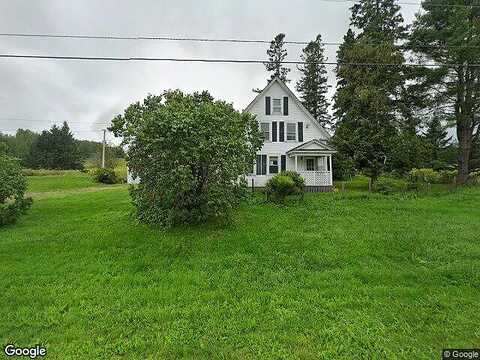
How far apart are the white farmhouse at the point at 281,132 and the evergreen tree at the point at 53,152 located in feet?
124

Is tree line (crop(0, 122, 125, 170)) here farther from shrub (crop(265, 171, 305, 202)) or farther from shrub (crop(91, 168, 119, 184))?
shrub (crop(265, 171, 305, 202))

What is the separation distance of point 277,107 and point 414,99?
9897 millimetres

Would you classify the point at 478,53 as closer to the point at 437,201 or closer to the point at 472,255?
the point at 437,201

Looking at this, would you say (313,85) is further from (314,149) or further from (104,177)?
(104,177)

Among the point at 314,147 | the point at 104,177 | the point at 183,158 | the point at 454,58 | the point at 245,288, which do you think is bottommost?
the point at 245,288

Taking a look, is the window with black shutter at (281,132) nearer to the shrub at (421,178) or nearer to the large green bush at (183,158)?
the shrub at (421,178)

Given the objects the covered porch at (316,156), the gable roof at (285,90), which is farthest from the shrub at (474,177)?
the gable roof at (285,90)

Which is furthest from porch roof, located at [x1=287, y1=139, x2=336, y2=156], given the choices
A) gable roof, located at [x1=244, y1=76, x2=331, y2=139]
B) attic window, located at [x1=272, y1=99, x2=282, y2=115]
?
attic window, located at [x1=272, y1=99, x2=282, y2=115]

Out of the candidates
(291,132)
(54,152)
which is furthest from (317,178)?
(54,152)

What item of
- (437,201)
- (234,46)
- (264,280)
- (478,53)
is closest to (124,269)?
(264,280)

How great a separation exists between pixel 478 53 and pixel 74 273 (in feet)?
75.0

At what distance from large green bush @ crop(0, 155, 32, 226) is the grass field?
1.71 metres

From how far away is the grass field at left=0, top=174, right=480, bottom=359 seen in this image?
3.94m

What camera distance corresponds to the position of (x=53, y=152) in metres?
44.6
